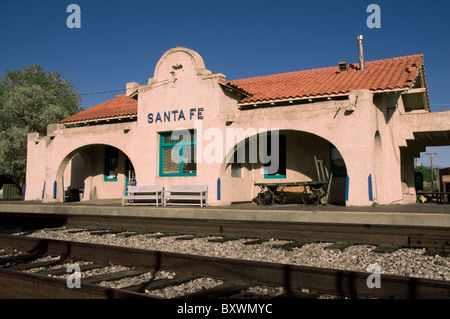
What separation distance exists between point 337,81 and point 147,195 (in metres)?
9.25

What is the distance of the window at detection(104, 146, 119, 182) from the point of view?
2141 cm

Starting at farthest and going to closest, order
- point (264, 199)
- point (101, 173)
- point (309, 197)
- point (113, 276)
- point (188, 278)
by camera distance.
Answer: point (101, 173) → point (264, 199) → point (309, 197) → point (113, 276) → point (188, 278)

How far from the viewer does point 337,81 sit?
52.7ft

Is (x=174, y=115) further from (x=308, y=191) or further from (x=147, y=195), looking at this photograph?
(x=308, y=191)

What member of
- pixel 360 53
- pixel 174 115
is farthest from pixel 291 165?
pixel 360 53

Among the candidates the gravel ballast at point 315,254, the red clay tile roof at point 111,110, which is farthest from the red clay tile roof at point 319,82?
the gravel ballast at point 315,254

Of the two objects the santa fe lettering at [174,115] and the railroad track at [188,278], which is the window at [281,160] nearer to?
the santa fe lettering at [174,115]

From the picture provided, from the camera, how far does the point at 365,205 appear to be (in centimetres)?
1301

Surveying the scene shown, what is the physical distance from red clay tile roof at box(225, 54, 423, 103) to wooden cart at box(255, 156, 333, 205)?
113 inches
